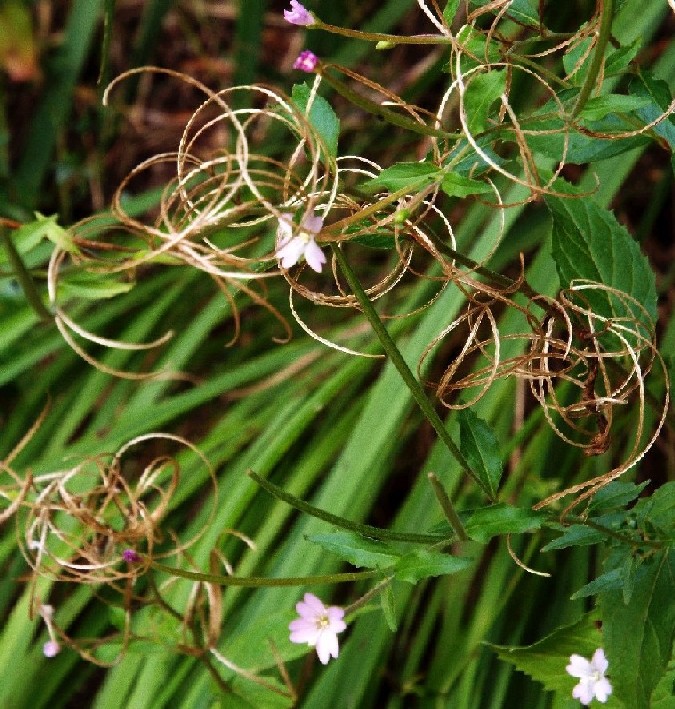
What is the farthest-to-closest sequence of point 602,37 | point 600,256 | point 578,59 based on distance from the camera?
point 600,256
point 578,59
point 602,37

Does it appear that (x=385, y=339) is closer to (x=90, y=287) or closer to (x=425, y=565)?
(x=425, y=565)

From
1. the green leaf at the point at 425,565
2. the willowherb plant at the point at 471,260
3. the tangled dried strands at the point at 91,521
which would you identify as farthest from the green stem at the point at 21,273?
the green leaf at the point at 425,565

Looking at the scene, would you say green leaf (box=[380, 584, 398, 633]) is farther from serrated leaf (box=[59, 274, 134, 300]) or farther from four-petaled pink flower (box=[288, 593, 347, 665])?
serrated leaf (box=[59, 274, 134, 300])

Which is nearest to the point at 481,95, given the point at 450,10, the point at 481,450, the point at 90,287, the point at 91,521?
the point at 450,10

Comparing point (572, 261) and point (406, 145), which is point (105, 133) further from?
point (572, 261)

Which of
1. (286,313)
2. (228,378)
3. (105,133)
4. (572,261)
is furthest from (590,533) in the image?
(105,133)

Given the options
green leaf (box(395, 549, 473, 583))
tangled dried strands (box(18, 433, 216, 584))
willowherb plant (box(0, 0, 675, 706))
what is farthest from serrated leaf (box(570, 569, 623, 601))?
tangled dried strands (box(18, 433, 216, 584))
